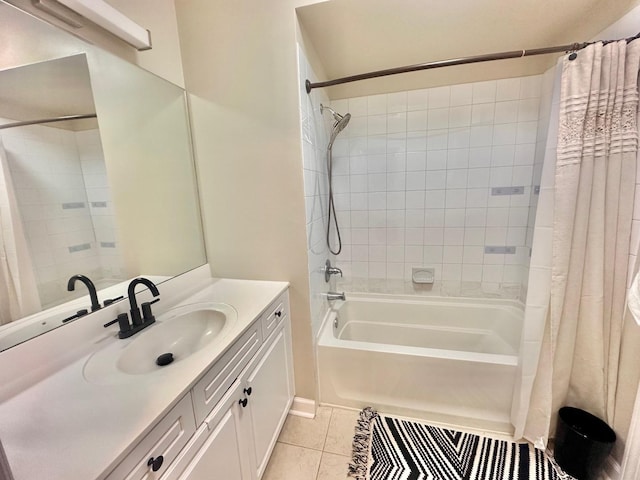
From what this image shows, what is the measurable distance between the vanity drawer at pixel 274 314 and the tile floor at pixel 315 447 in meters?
0.71

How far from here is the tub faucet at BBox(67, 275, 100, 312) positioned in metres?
0.98

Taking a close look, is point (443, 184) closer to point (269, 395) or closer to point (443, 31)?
point (443, 31)

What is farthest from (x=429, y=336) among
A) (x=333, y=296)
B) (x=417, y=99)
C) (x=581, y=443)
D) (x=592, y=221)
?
(x=417, y=99)

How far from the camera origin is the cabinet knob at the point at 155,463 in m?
0.65

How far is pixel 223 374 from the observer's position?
0.94 metres

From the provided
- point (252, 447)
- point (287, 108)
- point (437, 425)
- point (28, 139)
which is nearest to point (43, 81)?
point (28, 139)

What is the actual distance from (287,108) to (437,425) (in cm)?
198

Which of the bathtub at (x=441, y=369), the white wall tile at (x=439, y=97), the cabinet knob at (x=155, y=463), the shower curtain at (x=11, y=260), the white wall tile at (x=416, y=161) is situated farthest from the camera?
the white wall tile at (x=416, y=161)

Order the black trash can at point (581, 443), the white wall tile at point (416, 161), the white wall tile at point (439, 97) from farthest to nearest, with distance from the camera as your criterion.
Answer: the white wall tile at point (416, 161)
the white wall tile at point (439, 97)
the black trash can at point (581, 443)

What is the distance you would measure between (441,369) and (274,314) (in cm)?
100

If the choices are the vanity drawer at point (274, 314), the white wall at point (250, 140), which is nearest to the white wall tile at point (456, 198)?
the white wall at point (250, 140)

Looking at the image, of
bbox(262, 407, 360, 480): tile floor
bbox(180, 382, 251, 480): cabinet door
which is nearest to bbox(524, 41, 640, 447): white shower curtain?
bbox(262, 407, 360, 480): tile floor

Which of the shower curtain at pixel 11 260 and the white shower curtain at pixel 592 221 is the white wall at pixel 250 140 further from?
the white shower curtain at pixel 592 221

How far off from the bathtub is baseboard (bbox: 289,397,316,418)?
95 mm
